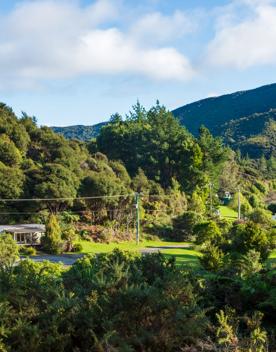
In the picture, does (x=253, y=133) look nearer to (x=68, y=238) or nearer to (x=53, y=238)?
(x=68, y=238)

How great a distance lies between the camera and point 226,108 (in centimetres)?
14475

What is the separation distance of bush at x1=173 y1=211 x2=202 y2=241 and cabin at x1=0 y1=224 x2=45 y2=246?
1344 cm

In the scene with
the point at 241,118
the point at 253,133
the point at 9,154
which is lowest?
the point at 9,154

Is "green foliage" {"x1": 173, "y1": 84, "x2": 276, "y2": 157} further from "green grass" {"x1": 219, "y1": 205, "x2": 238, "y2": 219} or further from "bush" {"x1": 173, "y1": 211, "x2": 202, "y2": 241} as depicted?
"bush" {"x1": 173, "y1": 211, "x2": 202, "y2": 241}

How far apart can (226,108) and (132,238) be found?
111752 mm

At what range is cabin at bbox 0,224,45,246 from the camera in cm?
3378

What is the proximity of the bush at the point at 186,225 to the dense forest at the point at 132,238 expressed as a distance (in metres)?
0.09

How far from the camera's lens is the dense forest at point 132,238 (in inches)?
190

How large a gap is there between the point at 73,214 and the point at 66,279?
34080mm

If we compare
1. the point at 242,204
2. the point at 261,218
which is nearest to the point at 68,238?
the point at 261,218

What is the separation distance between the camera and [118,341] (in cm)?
451

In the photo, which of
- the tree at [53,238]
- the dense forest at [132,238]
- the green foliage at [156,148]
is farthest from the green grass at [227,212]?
the tree at [53,238]

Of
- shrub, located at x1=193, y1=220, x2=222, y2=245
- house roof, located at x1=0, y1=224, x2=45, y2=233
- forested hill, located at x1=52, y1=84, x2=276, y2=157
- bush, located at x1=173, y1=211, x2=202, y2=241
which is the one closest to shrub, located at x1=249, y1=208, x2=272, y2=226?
bush, located at x1=173, y1=211, x2=202, y2=241

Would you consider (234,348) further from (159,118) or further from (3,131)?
(159,118)
